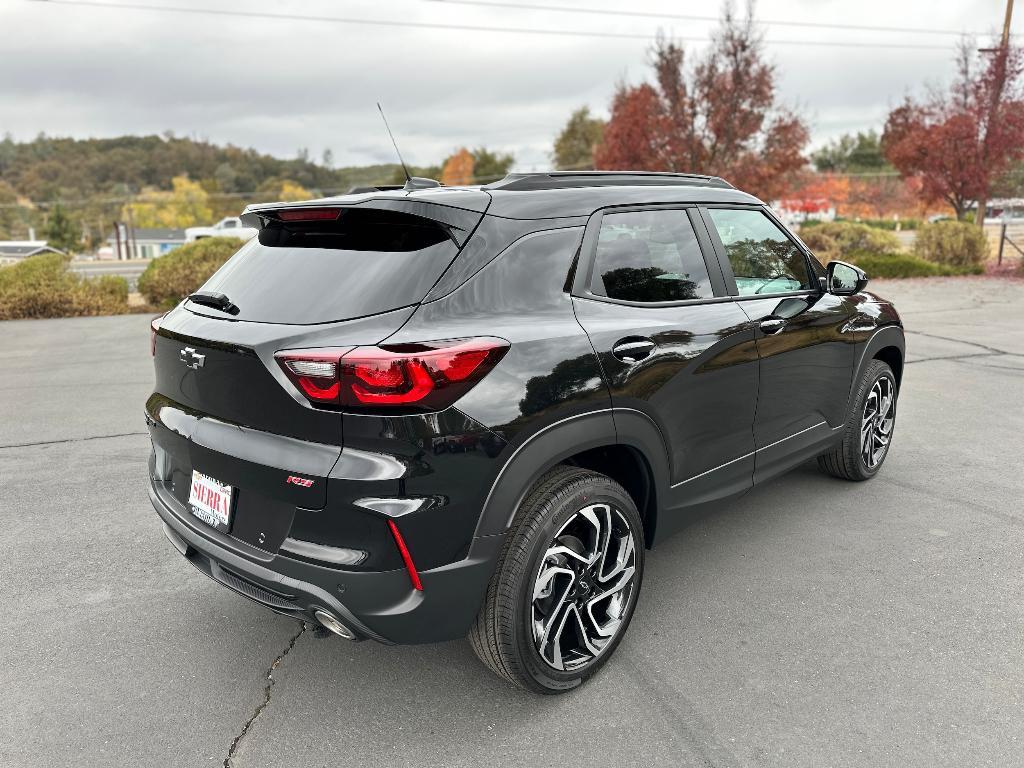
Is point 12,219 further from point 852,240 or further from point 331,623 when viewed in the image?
point 331,623

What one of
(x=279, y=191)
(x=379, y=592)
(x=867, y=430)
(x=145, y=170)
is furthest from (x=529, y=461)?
(x=145, y=170)

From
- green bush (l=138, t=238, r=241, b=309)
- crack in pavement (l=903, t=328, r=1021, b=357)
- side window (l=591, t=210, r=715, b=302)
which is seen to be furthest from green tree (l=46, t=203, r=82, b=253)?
side window (l=591, t=210, r=715, b=302)

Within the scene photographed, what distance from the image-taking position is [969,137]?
826 inches

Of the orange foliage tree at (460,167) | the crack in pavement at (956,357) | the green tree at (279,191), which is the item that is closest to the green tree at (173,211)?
the green tree at (279,191)

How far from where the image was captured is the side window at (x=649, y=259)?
2758mm

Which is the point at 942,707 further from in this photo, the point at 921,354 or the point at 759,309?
the point at 921,354

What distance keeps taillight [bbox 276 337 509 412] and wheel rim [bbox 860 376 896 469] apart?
3.15 m

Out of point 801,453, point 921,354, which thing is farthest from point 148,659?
point 921,354

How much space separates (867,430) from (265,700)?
12.0ft

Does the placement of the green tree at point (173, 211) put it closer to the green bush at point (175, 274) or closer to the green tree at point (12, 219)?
the green tree at point (12, 219)

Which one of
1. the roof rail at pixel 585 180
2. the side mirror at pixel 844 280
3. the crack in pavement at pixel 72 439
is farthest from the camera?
the crack in pavement at pixel 72 439

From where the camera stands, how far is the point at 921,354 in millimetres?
8875

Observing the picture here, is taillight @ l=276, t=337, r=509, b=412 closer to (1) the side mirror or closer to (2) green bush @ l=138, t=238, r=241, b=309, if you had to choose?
(1) the side mirror

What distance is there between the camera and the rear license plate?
2441 mm
